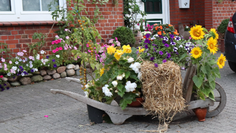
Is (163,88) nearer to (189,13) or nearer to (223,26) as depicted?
(223,26)

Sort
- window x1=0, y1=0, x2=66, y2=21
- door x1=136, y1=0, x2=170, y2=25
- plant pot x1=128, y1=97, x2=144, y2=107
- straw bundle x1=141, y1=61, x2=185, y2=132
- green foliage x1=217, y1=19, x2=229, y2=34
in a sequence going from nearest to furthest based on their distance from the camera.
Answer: straw bundle x1=141, y1=61, x2=185, y2=132
plant pot x1=128, y1=97, x2=144, y2=107
window x1=0, y1=0, x2=66, y2=21
green foliage x1=217, y1=19, x2=229, y2=34
door x1=136, y1=0, x2=170, y2=25

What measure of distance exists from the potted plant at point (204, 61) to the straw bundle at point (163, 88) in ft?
0.86

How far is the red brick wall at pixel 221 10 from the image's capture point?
36.0 feet

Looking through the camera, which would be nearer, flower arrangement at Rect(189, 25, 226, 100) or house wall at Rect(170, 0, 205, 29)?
flower arrangement at Rect(189, 25, 226, 100)

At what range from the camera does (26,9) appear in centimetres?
712

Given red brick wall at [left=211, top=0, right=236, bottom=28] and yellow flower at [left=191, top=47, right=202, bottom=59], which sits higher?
red brick wall at [left=211, top=0, right=236, bottom=28]

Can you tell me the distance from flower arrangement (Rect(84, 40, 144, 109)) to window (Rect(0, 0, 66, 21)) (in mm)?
3946

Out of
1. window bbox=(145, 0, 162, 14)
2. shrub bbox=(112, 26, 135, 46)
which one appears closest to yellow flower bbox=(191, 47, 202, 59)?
shrub bbox=(112, 26, 135, 46)

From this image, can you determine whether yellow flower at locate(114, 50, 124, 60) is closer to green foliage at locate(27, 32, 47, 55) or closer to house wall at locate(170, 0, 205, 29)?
green foliage at locate(27, 32, 47, 55)

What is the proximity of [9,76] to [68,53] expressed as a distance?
147cm

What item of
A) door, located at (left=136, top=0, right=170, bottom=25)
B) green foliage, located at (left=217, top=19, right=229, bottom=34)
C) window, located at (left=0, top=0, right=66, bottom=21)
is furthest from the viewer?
door, located at (left=136, top=0, right=170, bottom=25)

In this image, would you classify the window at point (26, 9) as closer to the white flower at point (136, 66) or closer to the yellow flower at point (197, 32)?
the white flower at point (136, 66)

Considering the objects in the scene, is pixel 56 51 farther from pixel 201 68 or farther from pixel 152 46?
pixel 201 68

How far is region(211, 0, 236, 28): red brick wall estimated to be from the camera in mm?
10962
